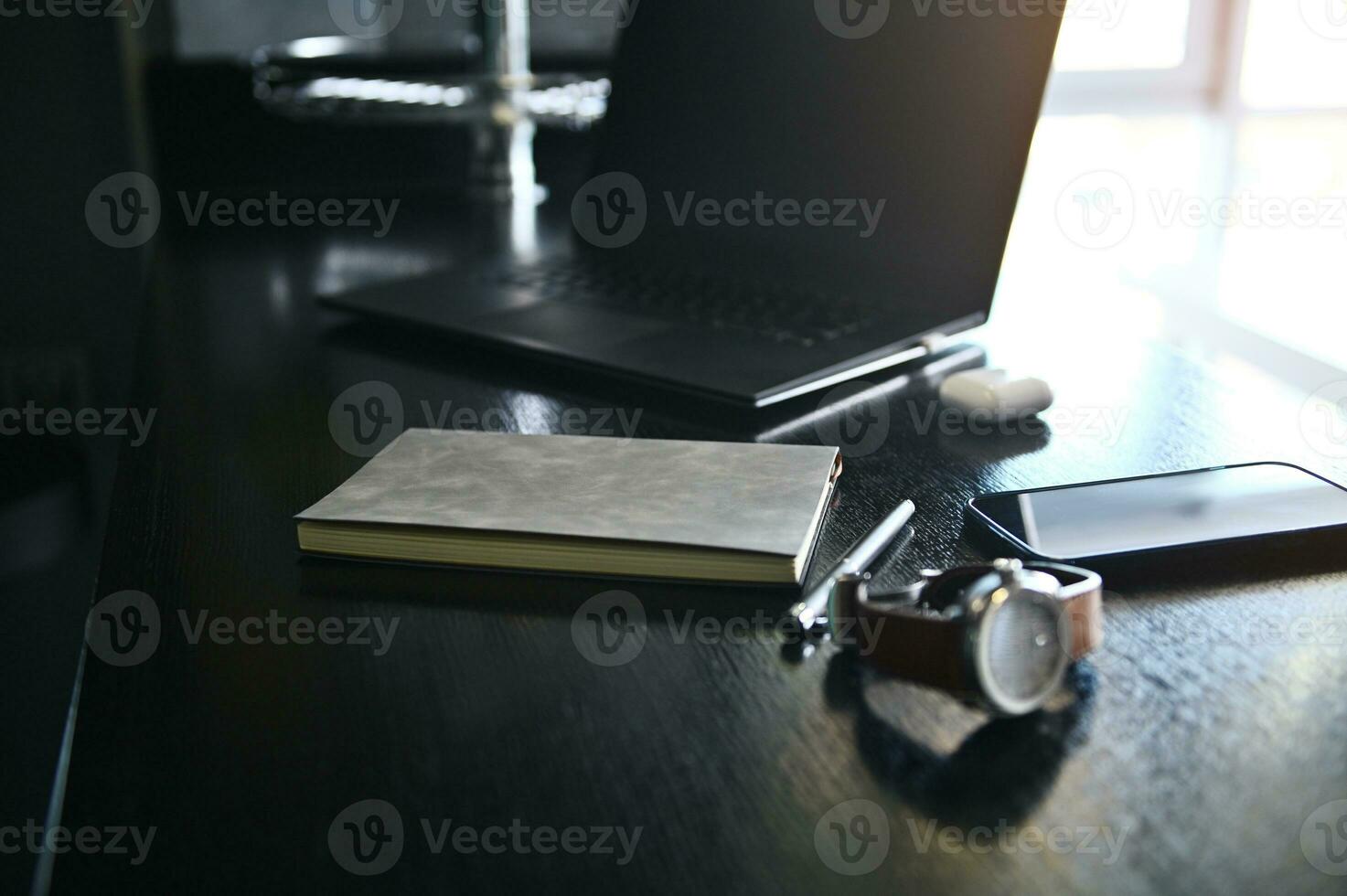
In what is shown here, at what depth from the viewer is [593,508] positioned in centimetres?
58

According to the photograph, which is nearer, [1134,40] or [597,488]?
[597,488]

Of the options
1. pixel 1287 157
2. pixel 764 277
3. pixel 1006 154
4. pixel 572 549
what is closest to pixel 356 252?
pixel 764 277

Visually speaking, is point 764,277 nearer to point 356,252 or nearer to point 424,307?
point 424,307

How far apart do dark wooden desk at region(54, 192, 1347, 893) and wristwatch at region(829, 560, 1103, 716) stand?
1 centimetres

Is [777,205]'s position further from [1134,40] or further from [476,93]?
[1134,40]

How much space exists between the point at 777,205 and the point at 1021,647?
686mm

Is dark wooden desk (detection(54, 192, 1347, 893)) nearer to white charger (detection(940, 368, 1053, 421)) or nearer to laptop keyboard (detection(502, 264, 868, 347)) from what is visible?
white charger (detection(940, 368, 1053, 421))

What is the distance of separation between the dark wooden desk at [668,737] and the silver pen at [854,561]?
12mm

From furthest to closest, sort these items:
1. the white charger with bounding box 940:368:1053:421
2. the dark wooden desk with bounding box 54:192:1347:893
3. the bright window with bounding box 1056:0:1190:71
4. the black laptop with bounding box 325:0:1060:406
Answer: the bright window with bounding box 1056:0:1190:71, the black laptop with bounding box 325:0:1060:406, the white charger with bounding box 940:368:1053:421, the dark wooden desk with bounding box 54:192:1347:893

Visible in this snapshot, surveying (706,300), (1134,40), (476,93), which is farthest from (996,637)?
(1134,40)

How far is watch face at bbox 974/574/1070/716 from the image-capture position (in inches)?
16.7

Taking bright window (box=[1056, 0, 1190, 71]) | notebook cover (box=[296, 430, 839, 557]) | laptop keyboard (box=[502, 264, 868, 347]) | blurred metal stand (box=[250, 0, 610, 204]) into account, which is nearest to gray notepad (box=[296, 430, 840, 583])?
notebook cover (box=[296, 430, 839, 557])

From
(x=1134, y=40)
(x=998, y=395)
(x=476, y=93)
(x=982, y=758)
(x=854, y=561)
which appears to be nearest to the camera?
(x=982, y=758)

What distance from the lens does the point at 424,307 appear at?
975mm
